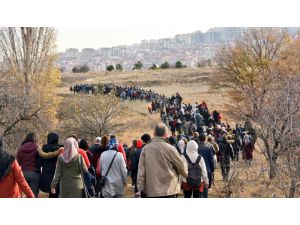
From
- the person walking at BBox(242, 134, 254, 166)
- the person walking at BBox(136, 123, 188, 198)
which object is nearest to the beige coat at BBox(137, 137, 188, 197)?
the person walking at BBox(136, 123, 188, 198)

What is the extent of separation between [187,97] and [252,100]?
2997 cm

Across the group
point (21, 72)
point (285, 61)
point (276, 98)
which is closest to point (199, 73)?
point (285, 61)

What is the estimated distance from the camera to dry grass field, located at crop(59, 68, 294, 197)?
1260 centimetres

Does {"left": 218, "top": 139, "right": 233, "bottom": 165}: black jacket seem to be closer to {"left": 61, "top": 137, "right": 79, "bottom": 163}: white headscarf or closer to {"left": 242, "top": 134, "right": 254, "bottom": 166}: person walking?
{"left": 242, "top": 134, "right": 254, "bottom": 166}: person walking

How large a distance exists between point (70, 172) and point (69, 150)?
336 mm

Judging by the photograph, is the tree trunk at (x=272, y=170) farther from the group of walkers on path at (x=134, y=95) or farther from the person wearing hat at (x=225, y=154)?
the group of walkers on path at (x=134, y=95)

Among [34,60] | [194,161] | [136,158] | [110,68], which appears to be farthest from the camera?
[110,68]

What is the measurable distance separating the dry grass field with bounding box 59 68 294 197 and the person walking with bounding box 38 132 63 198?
15.3 feet

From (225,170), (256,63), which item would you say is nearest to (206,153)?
(225,170)

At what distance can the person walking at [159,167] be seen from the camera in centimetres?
590

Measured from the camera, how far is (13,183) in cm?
600

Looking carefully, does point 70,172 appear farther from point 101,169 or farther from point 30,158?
point 30,158

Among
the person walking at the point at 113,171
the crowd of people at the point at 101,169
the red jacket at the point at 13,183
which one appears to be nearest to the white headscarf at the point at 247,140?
the crowd of people at the point at 101,169

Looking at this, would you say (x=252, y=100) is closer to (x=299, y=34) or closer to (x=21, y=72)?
(x=21, y=72)
